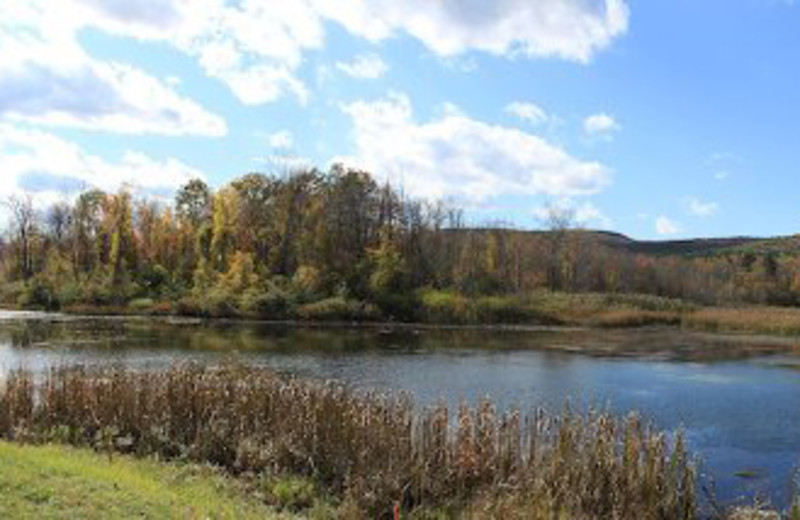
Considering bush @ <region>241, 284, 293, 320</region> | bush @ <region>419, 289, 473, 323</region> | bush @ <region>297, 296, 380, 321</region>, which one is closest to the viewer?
bush @ <region>297, 296, 380, 321</region>

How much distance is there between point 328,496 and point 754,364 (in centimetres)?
3526

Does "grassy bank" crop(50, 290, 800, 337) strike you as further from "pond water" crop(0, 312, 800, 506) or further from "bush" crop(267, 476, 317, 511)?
"bush" crop(267, 476, 317, 511)

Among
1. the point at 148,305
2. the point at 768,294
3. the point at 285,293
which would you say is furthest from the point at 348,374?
the point at 768,294

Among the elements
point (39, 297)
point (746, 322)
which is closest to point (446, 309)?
point (746, 322)

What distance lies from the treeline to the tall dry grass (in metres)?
53.4

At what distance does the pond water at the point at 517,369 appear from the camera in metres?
22.2

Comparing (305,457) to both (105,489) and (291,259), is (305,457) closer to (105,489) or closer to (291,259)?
(105,489)

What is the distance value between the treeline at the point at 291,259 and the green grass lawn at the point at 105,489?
56667 mm

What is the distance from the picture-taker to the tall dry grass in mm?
13031

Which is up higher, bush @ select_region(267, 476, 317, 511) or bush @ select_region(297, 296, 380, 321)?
bush @ select_region(297, 296, 380, 321)

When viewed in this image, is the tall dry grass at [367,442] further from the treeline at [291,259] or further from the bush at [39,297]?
the bush at [39,297]

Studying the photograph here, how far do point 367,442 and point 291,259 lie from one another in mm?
68948

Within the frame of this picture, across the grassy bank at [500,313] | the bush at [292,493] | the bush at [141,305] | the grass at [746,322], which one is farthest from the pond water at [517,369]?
the bush at [141,305]

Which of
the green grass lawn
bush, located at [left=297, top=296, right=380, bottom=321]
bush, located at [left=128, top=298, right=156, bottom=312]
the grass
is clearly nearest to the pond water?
the green grass lawn
